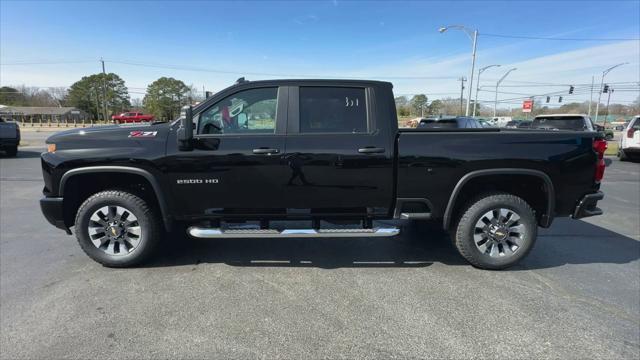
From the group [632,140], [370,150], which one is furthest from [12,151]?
[632,140]

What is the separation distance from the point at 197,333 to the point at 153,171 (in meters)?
1.75

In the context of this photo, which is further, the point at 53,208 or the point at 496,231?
the point at 496,231

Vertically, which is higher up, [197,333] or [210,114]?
[210,114]

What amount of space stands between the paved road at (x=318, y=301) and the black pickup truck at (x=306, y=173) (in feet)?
1.46

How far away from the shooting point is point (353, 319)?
292 cm

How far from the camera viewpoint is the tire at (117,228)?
3742 millimetres

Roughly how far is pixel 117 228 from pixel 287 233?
6.00 ft

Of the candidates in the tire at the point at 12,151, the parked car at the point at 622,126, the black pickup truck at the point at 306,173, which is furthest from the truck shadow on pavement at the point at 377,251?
the tire at the point at 12,151

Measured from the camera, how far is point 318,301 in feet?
10.5

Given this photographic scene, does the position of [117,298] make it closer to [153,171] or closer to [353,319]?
[153,171]

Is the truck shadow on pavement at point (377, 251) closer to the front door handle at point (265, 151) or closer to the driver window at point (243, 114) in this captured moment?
the front door handle at point (265, 151)

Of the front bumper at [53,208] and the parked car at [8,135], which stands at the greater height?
the parked car at [8,135]

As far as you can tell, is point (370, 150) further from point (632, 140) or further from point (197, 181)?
point (632, 140)

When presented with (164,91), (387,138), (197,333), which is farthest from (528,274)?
(164,91)
